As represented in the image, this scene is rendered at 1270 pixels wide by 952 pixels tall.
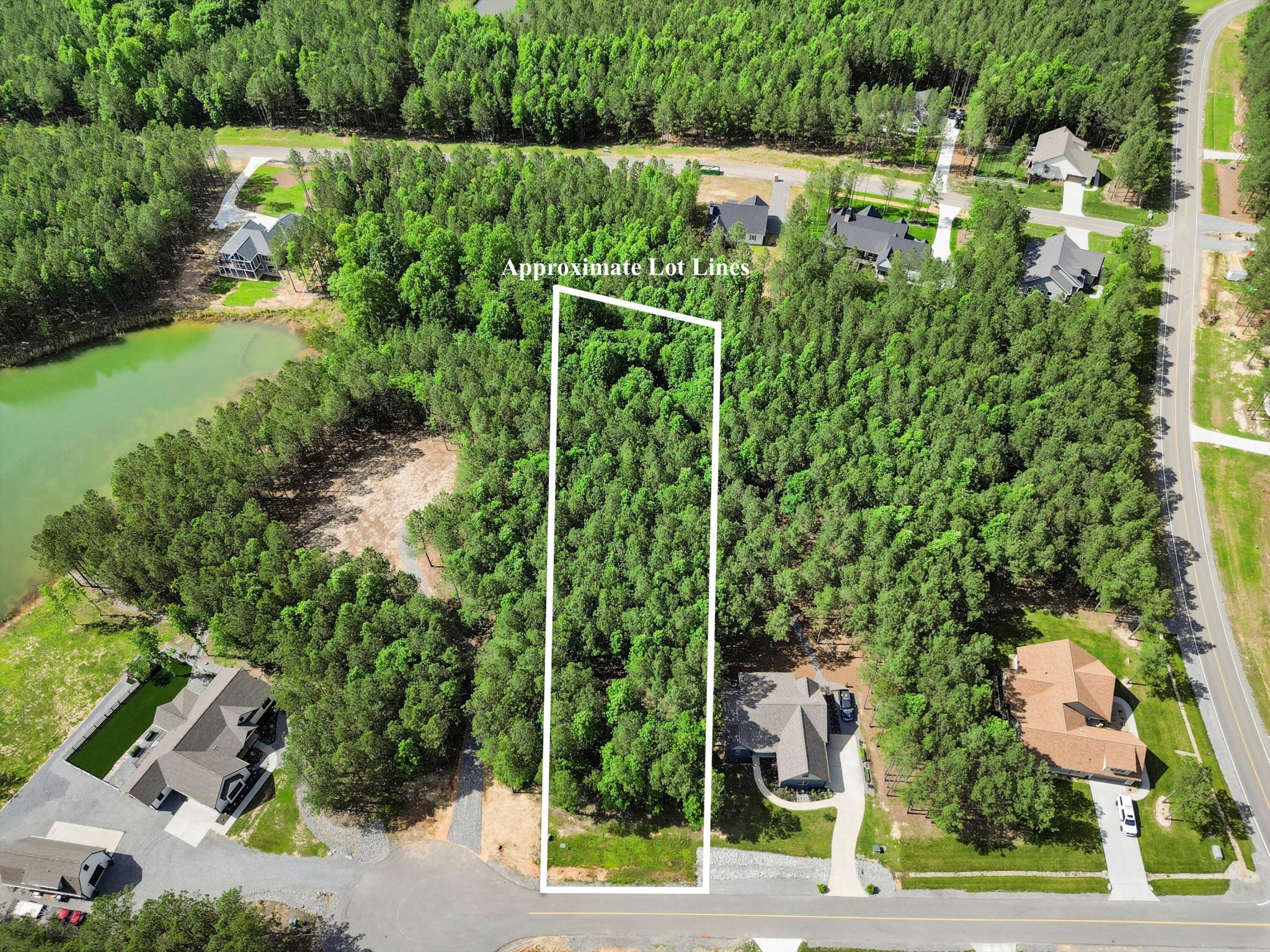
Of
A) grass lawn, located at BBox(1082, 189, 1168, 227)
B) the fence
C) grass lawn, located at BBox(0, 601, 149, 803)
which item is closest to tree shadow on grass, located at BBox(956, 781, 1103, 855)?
the fence

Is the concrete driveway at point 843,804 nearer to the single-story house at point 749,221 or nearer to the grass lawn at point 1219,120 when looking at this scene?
the single-story house at point 749,221

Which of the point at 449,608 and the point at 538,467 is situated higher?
the point at 538,467

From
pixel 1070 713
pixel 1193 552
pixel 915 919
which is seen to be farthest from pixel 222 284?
pixel 1193 552

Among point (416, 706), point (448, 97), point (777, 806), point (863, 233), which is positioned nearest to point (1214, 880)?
point (777, 806)

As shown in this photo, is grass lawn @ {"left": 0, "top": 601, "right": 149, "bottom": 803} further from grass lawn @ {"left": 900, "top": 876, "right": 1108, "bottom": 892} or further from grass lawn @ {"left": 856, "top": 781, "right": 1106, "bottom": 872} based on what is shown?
grass lawn @ {"left": 900, "top": 876, "right": 1108, "bottom": 892}

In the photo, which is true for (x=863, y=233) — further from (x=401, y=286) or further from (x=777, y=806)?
(x=777, y=806)

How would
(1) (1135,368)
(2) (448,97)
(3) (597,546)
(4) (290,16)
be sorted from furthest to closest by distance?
(4) (290,16), (2) (448,97), (1) (1135,368), (3) (597,546)
